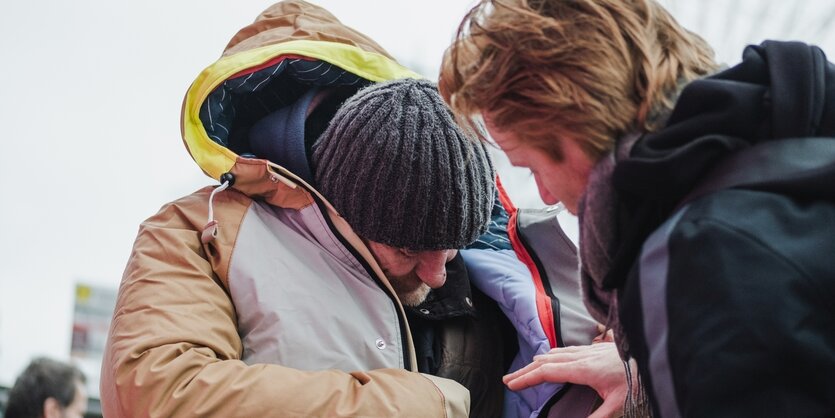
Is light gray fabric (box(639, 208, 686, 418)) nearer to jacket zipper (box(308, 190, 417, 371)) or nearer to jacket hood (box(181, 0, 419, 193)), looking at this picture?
jacket zipper (box(308, 190, 417, 371))

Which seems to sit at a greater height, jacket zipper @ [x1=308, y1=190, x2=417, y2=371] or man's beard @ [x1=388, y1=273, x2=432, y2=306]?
jacket zipper @ [x1=308, y1=190, x2=417, y2=371]

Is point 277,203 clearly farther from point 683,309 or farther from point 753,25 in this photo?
point 753,25

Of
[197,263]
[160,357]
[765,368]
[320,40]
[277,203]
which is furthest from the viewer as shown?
[320,40]

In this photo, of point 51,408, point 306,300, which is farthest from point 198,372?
point 51,408

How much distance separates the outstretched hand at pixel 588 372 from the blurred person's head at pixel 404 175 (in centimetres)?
30

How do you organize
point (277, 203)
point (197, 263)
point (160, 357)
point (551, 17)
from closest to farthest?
point (551, 17) < point (160, 357) < point (197, 263) < point (277, 203)

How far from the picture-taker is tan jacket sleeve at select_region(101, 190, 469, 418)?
1.64 meters

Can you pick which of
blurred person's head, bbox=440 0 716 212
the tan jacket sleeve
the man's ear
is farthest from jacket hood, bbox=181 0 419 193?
the man's ear

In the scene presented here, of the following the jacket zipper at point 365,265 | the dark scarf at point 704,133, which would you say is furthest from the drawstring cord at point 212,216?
the dark scarf at point 704,133

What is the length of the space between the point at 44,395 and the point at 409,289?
2697 mm

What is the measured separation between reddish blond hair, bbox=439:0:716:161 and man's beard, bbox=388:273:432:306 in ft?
2.52

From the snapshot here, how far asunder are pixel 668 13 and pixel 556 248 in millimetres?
776

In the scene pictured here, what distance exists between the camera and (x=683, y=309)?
42.0 inches

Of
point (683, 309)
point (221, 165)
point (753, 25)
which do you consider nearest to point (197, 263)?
point (221, 165)
